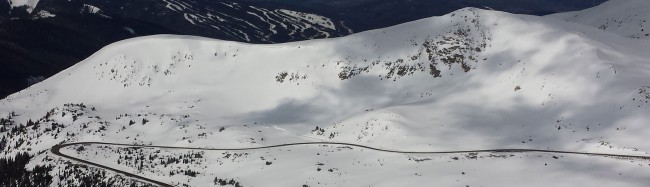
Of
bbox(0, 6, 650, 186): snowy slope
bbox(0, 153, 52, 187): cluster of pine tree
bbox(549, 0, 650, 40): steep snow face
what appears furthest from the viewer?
bbox(549, 0, 650, 40): steep snow face

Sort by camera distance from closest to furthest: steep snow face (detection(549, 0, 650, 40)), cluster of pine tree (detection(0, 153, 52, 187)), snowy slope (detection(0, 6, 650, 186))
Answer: cluster of pine tree (detection(0, 153, 52, 187)), snowy slope (detection(0, 6, 650, 186)), steep snow face (detection(549, 0, 650, 40))

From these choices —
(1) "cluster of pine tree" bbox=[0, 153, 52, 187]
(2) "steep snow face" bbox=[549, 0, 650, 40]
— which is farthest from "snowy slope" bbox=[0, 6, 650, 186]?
(2) "steep snow face" bbox=[549, 0, 650, 40]

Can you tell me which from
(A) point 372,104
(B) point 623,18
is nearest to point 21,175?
(A) point 372,104

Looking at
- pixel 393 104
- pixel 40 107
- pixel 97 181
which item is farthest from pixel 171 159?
pixel 40 107

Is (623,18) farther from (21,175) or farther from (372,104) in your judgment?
(21,175)

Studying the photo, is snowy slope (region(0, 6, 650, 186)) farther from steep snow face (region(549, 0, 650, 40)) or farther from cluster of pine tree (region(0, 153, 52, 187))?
steep snow face (region(549, 0, 650, 40))

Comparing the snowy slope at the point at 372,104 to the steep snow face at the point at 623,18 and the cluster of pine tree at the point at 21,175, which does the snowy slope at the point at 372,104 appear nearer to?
the cluster of pine tree at the point at 21,175
